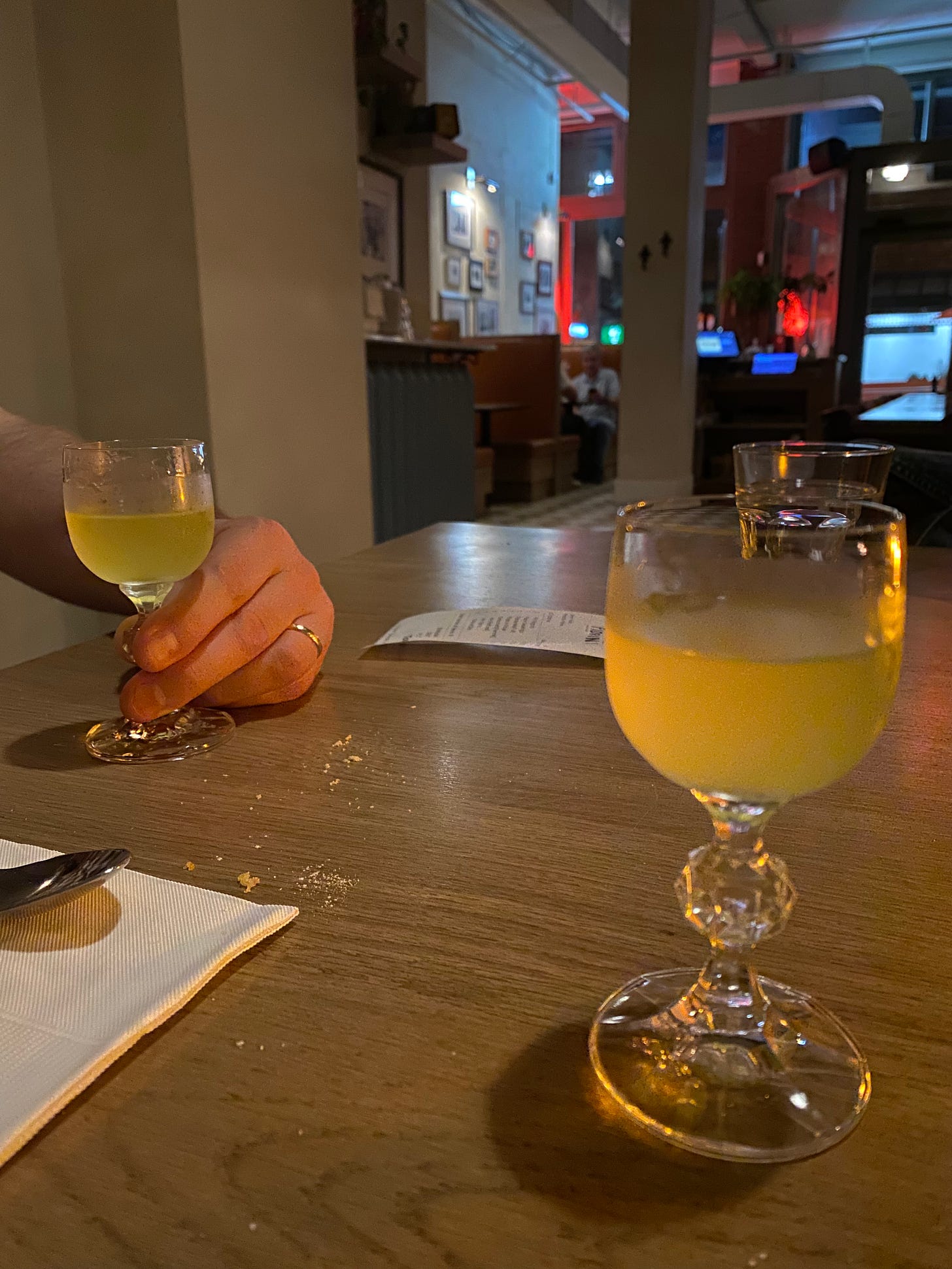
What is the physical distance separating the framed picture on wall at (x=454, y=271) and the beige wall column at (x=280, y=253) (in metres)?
5.37

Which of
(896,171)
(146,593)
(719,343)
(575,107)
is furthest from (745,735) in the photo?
(575,107)

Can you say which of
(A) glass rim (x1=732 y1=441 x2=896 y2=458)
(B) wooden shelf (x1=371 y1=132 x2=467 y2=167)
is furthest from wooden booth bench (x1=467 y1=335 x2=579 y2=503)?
(A) glass rim (x1=732 y1=441 x2=896 y2=458)

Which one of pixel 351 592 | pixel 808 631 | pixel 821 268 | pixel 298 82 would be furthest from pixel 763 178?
pixel 808 631

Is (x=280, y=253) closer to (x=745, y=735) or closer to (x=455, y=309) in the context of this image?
(x=745, y=735)

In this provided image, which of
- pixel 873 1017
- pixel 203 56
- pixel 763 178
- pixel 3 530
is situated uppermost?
pixel 763 178

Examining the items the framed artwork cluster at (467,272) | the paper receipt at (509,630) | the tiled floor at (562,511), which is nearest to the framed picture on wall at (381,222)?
the tiled floor at (562,511)

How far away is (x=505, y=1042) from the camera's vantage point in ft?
1.22

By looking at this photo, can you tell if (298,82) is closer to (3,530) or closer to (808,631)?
(3,530)

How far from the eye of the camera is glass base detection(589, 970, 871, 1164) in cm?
32

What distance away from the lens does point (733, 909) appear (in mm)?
359

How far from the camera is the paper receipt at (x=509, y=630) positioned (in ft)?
2.95

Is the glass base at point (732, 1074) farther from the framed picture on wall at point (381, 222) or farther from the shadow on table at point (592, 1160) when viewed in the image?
the framed picture on wall at point (381, 222)

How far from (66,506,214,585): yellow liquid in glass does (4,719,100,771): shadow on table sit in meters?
0.13

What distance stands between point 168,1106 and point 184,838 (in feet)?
0.74
